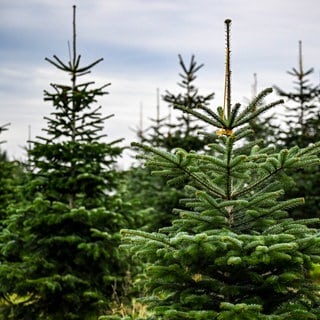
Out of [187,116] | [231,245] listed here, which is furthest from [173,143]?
[231,245]

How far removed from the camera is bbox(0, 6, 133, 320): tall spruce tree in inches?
316

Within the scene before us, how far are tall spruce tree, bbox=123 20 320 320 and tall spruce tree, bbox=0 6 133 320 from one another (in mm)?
3584

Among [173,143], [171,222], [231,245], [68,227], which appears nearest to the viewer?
[231,245]

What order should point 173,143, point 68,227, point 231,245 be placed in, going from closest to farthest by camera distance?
point 231,245
point 68,227
point 173,143

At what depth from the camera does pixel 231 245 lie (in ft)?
13.5

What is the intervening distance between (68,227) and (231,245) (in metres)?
4.81

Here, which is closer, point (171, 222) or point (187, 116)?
point (171, 222)

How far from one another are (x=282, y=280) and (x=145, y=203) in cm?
1046

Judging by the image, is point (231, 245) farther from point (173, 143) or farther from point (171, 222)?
point (173, 143)

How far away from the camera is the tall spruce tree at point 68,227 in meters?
8.04

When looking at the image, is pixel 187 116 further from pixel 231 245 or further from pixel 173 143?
pixel 231 245

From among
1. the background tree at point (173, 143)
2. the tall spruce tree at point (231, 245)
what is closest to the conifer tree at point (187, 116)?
the background tree at point (173, 143)

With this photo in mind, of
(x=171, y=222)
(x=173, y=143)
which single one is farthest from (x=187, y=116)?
(x=171, y=222)

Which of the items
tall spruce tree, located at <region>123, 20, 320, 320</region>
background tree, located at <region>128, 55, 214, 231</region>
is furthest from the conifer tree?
tall spruce tree, located at <region>123, 20, 320, 320</region>
